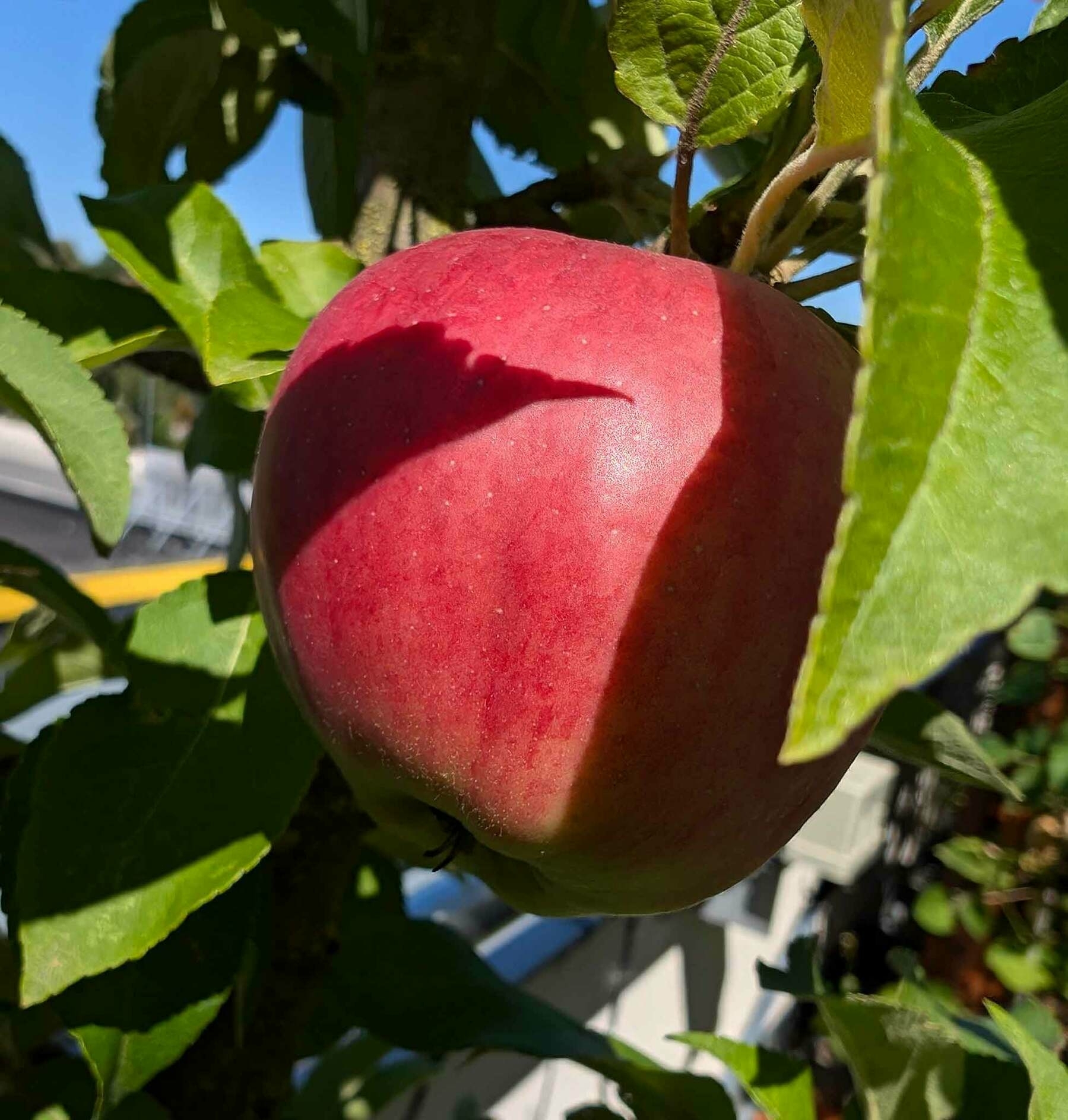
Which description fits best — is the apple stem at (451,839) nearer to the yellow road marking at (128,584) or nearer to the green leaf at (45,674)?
the green leaf at (45,674)

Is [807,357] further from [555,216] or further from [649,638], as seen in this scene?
[555,216]

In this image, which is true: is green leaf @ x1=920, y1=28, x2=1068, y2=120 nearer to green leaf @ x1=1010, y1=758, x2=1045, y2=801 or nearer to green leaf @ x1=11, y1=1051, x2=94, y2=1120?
green leaf @ x1=11, y1=1051, x2=94, y2=1120

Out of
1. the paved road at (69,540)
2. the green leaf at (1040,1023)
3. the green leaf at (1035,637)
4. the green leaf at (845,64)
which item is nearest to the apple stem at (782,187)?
the green leaf at (845,64)

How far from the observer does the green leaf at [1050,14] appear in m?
0.44

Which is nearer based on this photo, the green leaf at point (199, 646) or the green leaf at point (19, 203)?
the green leaf at point (199, 646)

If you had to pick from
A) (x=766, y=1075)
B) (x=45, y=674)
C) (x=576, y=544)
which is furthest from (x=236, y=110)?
(x=766, y=1075)

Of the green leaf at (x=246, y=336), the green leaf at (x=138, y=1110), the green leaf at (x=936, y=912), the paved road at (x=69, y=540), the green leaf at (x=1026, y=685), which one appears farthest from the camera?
the paved road at (x=69, y=540)

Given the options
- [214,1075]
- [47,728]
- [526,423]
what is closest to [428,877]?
[214,1075]

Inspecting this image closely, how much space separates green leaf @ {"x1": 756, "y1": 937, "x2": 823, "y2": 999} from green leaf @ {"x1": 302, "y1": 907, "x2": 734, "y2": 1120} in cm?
7

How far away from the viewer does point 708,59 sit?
36cm

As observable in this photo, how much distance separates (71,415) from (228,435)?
161 mm

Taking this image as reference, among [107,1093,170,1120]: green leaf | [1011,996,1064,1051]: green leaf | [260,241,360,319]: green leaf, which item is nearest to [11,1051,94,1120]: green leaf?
[107,1093,170,1120]: green leaf

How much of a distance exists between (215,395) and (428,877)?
30.0 inches

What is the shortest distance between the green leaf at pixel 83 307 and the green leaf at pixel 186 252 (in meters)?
0.02
